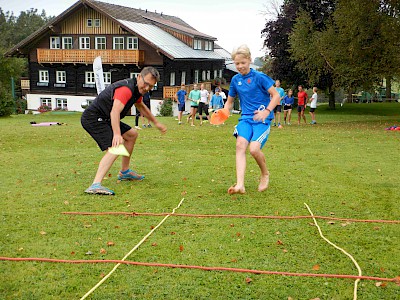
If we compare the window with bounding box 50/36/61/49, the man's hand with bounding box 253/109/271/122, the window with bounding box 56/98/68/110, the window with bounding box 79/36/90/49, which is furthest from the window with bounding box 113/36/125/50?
the man's hand with bounding box 253/109/271/122

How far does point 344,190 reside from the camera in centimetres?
802

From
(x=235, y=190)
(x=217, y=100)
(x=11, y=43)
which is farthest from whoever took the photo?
(x=11, y=43)

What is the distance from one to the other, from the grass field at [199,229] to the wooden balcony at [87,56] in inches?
1281

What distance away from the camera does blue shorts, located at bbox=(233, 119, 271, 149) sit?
752cm

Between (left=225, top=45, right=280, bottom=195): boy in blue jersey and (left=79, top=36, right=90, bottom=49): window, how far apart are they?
4149cm

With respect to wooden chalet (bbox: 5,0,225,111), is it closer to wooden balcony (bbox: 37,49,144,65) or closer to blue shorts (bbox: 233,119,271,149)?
wooden balcony (bbox: 37,49,144,65)

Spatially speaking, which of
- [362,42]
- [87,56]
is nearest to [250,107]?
[362,42]

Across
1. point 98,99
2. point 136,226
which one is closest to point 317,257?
point 136,226

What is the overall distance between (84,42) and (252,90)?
4210 cm

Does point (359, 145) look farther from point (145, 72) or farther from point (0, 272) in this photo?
point (0, 272)

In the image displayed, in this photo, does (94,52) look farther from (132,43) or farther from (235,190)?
(235,190)

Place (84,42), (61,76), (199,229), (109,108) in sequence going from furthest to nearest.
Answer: (61,76)
(84,42)
(109,108)
(199,229)

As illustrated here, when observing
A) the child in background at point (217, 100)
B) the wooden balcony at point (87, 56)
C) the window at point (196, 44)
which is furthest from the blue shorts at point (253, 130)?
the window at point (196, 44)

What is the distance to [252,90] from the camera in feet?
24.4
